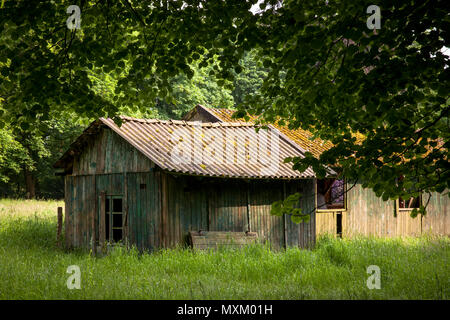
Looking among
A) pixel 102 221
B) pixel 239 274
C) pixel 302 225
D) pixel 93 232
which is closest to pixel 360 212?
pixel 302 225

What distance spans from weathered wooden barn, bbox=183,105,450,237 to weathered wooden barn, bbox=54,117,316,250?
110cm

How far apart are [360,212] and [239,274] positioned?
8.19m

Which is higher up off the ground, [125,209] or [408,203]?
[125,209]

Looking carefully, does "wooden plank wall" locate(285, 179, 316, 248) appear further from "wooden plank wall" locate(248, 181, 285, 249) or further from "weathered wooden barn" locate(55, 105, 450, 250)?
"wooden plank wall" locate(248, 181, 285, 249)

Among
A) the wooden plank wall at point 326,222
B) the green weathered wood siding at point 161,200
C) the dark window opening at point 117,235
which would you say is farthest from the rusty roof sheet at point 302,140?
the dark window opening at point 117,235

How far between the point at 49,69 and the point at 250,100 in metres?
3.37

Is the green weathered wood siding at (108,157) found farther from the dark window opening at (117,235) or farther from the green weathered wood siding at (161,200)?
the dark window opening at (117,235)

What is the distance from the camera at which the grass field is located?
23.6 feet

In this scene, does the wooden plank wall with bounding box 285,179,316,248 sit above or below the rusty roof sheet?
below

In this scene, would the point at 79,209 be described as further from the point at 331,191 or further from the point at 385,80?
the point at 385,80

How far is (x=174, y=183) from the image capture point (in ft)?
40.7

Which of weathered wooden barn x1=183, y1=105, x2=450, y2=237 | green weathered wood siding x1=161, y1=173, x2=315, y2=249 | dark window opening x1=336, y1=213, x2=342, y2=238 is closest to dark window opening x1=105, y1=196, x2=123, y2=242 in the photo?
green weathered wood siding x1=161, y1=173, x2=315, y2=249

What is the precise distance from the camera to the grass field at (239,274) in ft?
23.6
